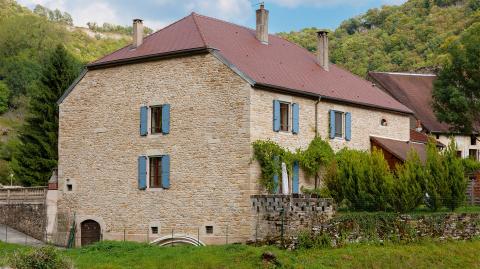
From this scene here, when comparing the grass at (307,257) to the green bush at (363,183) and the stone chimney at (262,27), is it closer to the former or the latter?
the green bush at (363,183)

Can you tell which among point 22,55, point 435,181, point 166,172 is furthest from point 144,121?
point 22,55

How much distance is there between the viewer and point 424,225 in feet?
91.4

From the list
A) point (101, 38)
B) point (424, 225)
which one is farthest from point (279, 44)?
point (101, 38)

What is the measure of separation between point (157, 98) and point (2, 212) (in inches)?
421

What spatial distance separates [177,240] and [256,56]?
28.2 feet

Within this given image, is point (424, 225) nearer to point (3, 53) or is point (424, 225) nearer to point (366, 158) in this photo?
point (366, 158)

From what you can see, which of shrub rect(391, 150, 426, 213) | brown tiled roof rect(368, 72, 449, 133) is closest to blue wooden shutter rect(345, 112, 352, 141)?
shrub rect(391, 150, 426, 213)

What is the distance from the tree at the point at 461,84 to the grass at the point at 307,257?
48.5 feet

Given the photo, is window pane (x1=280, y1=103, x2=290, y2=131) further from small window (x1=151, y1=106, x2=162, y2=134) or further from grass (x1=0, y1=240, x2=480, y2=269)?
grass (x1=0, y1=240, x2=480, y2=269)

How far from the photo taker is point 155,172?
107ft

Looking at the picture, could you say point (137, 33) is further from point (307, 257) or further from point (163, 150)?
point (307, 257)

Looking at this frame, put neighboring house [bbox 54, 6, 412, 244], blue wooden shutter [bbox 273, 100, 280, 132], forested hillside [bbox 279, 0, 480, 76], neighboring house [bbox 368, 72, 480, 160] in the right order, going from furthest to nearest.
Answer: forested hillside [bbox 279, 0, 480, 76], neighboring house [bbox 368, 72, 480, 160], blue wooden shutter [bbox 273, 100, 280, 132], neighboring house [bbox 54, 6, 412, 244]

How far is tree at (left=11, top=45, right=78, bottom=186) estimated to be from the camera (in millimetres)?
45250

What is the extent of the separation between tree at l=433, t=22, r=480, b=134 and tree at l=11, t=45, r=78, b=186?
69.8 feet
